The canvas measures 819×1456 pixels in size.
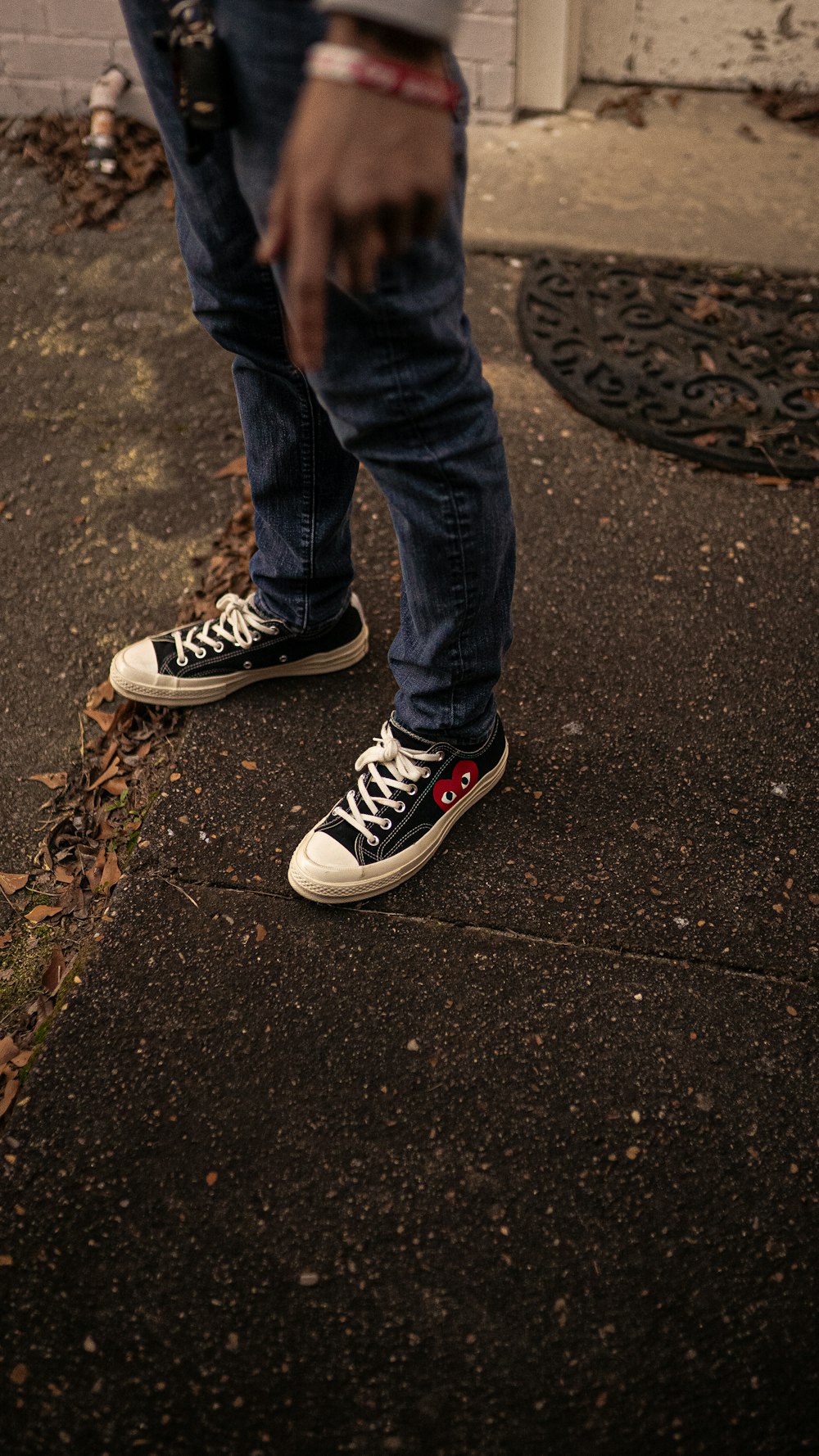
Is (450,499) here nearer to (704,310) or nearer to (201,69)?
(201,69)

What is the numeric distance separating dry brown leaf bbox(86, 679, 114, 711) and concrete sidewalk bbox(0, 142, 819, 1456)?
6cm

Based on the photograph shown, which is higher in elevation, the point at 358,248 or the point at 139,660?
the point at 358,248

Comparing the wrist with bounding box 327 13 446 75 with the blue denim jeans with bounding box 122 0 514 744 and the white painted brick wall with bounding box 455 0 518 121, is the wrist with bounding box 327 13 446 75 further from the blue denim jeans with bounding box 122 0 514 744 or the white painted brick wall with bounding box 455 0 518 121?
the white painted brick wall with bounding box 455 0 518 121

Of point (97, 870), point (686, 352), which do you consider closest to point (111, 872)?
point (97, 870)

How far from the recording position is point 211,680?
1.85m

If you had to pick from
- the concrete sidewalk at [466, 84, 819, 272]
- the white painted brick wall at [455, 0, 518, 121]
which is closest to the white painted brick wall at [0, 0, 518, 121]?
the white painted brick wall at [455, 0, 518, 121]

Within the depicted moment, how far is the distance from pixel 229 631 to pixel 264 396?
453 mm

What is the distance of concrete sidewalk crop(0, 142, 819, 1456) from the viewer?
1.14 m

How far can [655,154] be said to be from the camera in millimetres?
3355

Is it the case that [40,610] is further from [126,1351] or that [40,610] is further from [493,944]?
[126,1351]

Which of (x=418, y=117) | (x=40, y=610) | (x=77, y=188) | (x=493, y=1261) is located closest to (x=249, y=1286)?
(x=493, y=1261)

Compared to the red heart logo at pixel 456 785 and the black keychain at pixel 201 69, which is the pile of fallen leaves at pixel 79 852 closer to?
the red heart logo at pixel 456 785

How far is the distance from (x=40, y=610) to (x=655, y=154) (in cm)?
266

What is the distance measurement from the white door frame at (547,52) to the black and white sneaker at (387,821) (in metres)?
2.81
